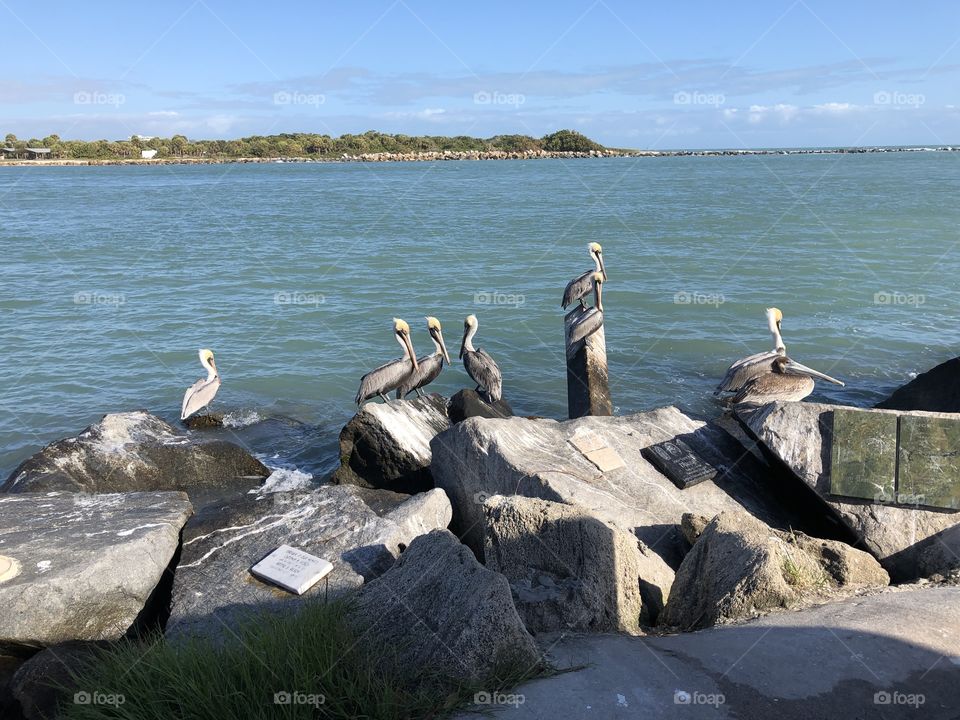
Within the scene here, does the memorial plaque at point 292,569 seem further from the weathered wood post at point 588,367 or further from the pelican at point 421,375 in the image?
the weathered wood post at point 588,367

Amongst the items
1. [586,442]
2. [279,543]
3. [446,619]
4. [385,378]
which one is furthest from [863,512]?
[385,378]

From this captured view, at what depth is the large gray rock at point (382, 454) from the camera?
29.1ft

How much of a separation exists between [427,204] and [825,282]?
29.4m

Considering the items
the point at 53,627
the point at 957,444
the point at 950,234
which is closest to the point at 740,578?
the point at 957,444

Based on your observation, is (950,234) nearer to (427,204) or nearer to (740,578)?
(427,204)

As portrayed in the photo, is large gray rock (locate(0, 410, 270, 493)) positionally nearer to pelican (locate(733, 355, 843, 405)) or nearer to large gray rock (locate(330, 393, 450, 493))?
large gray rock (locate(330, 393, 450, 493))

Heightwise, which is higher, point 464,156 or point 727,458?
point 464,156

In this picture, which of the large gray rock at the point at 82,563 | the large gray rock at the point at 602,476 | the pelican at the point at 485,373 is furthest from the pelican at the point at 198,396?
the large gray rock at the point at 602,476

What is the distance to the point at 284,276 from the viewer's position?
2475cm

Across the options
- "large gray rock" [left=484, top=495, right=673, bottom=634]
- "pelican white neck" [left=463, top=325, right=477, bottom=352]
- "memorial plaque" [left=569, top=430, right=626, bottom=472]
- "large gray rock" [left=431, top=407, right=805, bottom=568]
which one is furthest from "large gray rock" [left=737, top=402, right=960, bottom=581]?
"pelican white neck" [left=463, top=325, right=477, bottom=352]

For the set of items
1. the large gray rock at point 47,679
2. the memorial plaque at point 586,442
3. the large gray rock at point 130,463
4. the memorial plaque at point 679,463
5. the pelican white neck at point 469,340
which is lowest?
the large gray rock at point 47,679

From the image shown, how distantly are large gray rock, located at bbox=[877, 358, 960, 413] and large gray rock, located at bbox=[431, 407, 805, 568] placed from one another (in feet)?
13.8

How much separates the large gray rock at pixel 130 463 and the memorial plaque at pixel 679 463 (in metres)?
4.86

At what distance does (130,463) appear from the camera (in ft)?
29.0
